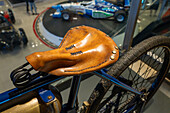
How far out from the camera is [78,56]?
670mm

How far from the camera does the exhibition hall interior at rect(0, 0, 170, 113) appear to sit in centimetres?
64

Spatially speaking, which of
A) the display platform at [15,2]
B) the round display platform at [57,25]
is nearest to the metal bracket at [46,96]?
the round display platform at [57,25]

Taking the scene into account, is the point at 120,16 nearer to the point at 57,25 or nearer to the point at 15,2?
the point at 57,25

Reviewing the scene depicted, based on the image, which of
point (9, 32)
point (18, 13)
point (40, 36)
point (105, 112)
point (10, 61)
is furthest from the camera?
point (18, 13)

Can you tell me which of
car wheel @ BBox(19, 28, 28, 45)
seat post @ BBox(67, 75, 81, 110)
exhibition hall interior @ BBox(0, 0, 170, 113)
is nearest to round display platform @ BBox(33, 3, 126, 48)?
exhibition hall interior @ BBox(0, 0, 170, 113)

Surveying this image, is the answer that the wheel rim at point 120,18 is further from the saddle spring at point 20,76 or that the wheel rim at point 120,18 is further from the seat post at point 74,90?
the saddle spring at point 20,76

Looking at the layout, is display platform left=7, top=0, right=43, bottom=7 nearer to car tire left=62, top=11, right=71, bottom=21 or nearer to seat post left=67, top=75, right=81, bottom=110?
car tire left=62, top=11, right=71, bottom=21

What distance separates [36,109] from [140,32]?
1.95 m

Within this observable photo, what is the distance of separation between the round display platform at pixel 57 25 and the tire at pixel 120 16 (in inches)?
3.2

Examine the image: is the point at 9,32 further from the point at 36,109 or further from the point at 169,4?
the point at 169,4

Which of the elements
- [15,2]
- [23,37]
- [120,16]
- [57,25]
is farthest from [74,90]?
[15,2]

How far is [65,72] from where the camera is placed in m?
0.62

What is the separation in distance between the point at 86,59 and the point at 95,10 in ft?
8.24

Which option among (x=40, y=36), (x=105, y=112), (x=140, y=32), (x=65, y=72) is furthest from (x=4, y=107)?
(x=40, y=36)
